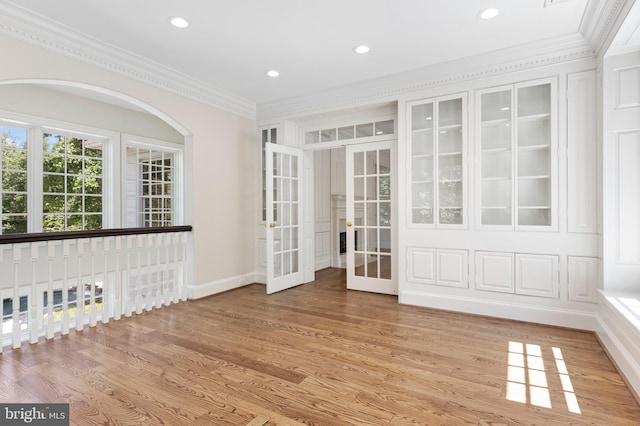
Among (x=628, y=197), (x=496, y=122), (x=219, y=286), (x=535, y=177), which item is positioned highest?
(x=496, y=122)

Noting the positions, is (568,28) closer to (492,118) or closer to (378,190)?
(492,118)

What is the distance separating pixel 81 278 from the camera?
10.6 ft

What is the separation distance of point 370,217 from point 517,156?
192 cm

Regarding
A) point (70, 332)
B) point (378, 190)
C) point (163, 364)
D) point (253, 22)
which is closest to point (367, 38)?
point (253, 22)

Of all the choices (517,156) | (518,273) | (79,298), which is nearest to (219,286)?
(79,298)

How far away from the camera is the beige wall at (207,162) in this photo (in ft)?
11.4

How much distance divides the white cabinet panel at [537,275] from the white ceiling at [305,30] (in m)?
2.12

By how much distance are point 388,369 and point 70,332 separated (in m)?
2.94

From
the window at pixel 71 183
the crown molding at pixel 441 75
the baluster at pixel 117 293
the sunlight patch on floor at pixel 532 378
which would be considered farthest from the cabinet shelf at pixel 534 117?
the window at pixel 71 183

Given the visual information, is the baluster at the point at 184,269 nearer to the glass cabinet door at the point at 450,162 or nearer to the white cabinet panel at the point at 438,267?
the white cabinet panel at the point at 438,267

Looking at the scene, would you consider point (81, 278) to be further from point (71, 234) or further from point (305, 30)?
point (305, 30)

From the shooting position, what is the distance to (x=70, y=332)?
10.3ft

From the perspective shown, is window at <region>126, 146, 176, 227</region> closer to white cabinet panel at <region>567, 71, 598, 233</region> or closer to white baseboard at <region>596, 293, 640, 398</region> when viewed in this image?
white cabinet panel at <region>567, 71, 598, 233</region>

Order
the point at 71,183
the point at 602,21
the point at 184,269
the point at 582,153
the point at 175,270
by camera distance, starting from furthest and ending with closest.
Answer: the point at 71,183
the point at 184,269
the point at 175,270
the point at 582,153
the point at 602,21
